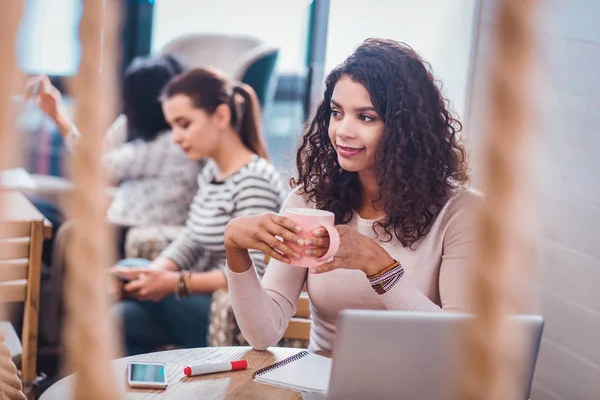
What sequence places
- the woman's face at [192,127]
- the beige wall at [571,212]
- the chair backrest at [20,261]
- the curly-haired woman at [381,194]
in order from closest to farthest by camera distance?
the curly-haired woman at [381,194] → the beige wall at [571,212] → the chair backrest at [20,261] → the woman's face at [192,127]

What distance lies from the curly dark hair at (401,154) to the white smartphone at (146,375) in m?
0.57

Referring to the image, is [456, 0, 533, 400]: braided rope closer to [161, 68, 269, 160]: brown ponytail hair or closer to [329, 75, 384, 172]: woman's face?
[329, 75, 384, 172]: woman's face

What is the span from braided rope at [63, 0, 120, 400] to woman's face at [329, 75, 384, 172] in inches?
56.2

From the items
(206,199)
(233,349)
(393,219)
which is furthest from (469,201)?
(206,199)

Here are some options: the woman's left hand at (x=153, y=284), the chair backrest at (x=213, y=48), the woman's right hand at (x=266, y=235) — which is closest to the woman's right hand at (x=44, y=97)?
the woman's left hand at (x=153, y=284)

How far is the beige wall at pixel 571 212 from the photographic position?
216cm

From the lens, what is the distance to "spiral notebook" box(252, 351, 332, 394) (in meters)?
1.34

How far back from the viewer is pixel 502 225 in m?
0.28

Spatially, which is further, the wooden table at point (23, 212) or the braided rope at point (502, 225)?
the wooden table at point (23, 212)

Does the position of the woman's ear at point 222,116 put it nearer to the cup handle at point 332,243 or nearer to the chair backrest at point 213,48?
the cup handle at point 332,243

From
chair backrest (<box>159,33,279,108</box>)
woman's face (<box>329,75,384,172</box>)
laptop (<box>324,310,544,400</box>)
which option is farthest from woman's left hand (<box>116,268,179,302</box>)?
chair backrest (<box>159,33,279,108</box>)

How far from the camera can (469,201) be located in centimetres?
173

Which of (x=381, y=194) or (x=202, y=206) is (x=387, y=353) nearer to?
(x=381, y=194)

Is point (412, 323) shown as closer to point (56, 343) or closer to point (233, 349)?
point (233, 349)
